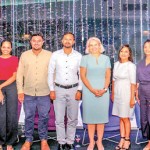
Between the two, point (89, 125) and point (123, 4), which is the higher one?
point (123, 4)

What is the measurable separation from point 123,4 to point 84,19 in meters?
1.27

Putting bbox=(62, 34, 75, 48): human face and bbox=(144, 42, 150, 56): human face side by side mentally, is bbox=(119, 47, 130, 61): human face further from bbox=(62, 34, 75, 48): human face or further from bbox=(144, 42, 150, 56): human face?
bbox=(62, 34, 75, 48): human face

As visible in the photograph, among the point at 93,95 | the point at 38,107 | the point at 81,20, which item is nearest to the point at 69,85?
the point at 93,95

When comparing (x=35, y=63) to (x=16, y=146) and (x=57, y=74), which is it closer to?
(x=57, y=74)

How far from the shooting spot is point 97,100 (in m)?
3.32

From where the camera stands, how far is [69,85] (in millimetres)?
3336

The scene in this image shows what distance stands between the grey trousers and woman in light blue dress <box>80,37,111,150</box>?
114 mm

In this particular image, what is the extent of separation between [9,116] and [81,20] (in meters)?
5.65

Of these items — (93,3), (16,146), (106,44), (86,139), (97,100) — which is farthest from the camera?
(106,44)

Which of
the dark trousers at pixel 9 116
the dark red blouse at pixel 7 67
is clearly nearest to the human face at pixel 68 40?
the dark red blouse at pixel 7 67

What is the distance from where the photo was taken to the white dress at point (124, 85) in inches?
132

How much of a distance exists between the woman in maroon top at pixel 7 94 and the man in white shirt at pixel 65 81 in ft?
1.28

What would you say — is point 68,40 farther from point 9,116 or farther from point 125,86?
point 9,116

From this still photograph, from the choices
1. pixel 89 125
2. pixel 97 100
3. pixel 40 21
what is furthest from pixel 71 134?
pixel 40 21
